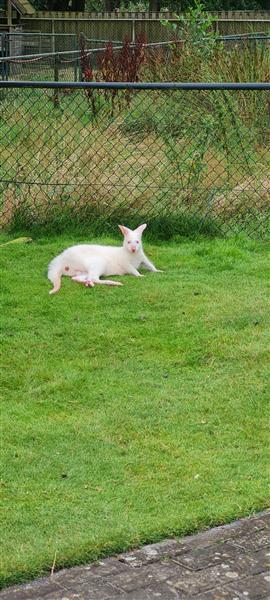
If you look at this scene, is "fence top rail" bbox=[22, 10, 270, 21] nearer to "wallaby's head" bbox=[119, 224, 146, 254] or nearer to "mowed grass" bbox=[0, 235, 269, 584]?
"wallaby's head" bbox=[119, 224, 146, 254]

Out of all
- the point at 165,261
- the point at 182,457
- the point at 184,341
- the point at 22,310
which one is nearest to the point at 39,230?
the point at 165,261

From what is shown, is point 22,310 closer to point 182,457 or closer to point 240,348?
point 240,348

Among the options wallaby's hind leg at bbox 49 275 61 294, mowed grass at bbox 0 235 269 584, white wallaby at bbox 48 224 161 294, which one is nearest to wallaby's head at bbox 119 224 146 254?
white wallaby at bbox 48 224 161 294

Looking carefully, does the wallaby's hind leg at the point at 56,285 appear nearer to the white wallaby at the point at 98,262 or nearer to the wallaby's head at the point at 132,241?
the white wallaby at the point at 98,262

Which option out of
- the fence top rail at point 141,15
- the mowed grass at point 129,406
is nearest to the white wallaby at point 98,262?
the mowed grass at point 129,406

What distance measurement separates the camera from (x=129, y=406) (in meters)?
4.86

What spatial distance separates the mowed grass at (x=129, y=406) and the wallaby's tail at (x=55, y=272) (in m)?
0.07

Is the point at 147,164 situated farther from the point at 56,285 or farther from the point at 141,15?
the point at 141,15

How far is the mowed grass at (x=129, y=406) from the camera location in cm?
378

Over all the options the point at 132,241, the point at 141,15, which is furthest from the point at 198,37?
the point at 141,15

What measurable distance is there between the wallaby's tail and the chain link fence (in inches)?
47.7

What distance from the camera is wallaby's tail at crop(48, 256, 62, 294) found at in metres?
6.69

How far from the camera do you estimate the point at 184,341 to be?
5.78 meters

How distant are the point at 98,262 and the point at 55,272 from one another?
0.99 feet
